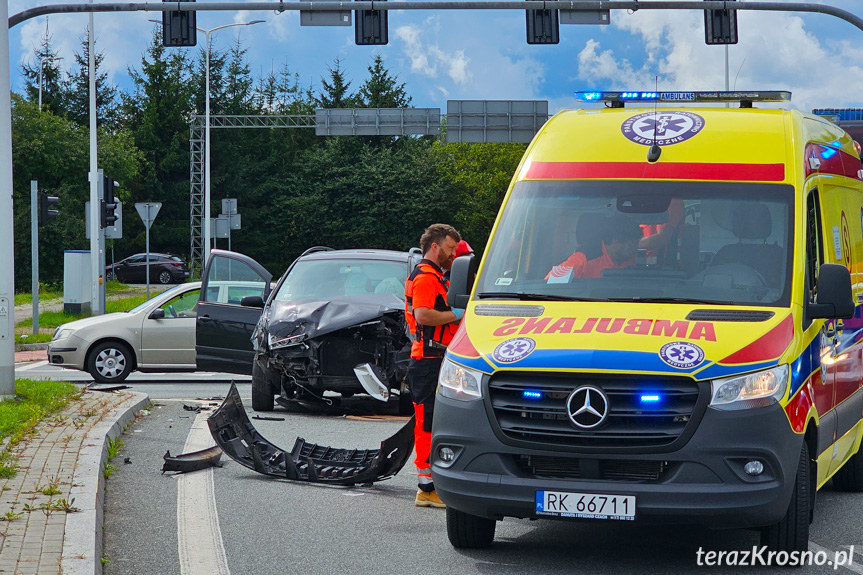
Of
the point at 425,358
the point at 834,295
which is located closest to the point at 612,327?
the point at 834,295

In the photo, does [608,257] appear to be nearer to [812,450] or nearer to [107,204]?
[812,450]

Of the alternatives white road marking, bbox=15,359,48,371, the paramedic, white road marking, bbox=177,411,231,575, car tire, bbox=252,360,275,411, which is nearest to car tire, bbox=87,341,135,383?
white road marking, bbox=15,359,48,371

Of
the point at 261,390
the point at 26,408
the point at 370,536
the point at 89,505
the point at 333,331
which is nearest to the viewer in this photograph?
the point at 370,536

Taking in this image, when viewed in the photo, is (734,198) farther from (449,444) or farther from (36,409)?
(36,409)

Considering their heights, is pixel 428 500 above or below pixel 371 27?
below

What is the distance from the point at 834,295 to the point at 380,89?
239 feet

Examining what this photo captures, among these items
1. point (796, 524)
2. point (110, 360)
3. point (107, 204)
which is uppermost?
point (107, 204)

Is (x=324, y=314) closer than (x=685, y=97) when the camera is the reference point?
No

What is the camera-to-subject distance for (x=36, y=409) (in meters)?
11.4

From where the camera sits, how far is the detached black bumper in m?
5.55

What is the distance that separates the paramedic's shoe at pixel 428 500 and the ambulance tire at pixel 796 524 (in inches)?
92.2

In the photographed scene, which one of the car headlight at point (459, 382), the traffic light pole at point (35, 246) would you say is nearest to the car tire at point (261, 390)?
the car headlight at point (459, 382)

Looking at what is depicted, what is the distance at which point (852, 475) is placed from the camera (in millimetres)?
8469

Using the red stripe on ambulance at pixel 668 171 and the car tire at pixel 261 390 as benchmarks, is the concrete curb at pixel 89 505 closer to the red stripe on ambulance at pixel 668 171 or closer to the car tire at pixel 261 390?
the car tire at pixel 261 390
